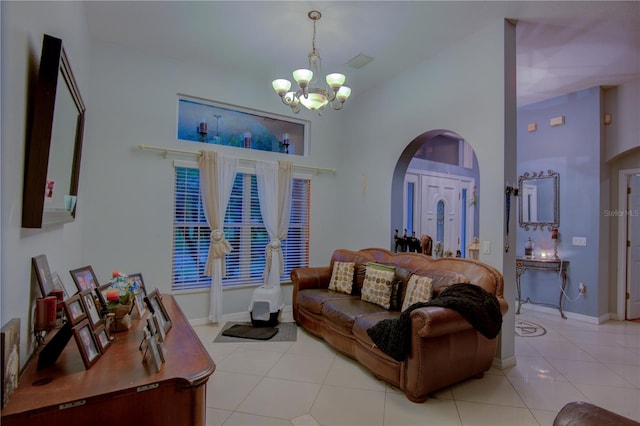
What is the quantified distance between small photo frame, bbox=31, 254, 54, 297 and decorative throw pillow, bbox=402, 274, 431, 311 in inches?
108

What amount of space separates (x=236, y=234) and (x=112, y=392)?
11.4 ft

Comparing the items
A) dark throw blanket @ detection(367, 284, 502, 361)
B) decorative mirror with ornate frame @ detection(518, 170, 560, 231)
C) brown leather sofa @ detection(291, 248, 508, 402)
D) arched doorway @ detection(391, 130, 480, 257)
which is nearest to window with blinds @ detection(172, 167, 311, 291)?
brown leather sofa @ detection(291, 248, 508, 402)

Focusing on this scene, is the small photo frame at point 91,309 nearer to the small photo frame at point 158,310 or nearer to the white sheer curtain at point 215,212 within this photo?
the small photo frame at point 158,310

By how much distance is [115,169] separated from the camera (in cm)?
382

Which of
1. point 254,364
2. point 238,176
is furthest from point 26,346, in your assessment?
point 238,176

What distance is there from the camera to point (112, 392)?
3.83 feet

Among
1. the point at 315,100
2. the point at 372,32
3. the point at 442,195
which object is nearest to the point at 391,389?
the point at 315,100

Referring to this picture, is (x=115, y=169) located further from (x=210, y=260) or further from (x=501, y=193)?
(x=501, y=193)

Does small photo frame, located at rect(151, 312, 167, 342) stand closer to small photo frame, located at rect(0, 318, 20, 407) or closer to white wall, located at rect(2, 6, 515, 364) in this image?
small photo frame, located at rect(0, 318, 20, 407)

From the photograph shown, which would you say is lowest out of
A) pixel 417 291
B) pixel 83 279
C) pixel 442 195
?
pixel 417 291

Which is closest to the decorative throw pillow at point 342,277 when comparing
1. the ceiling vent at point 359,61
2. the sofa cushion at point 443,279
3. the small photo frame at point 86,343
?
the sofa cushion at point 443,279

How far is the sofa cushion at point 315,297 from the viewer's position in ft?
12.4

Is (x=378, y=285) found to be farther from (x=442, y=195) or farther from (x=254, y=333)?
(x=442, y=195)

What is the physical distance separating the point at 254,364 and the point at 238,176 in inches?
98.7
